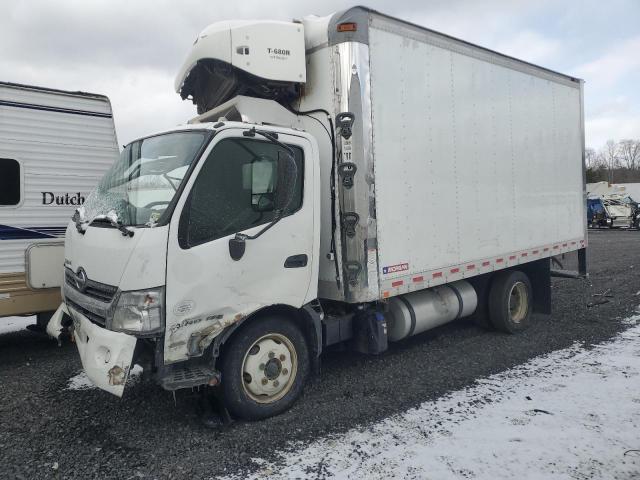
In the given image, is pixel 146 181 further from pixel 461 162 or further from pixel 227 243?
pixel 461 162

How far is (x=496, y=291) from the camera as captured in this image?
7.08 metres

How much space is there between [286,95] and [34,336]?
5.59 m

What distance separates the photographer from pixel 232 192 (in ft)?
13.4

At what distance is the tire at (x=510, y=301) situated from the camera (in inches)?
276

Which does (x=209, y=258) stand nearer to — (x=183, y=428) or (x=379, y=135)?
(x=183, y=428)

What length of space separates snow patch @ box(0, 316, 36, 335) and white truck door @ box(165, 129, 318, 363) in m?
5.54

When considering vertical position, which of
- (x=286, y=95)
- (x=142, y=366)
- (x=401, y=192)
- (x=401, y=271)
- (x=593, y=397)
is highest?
(x=286, y=95)

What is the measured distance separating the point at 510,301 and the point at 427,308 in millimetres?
2050

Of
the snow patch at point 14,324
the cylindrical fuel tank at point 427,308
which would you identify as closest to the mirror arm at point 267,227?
the cylindrical fuel tank at point 427,308

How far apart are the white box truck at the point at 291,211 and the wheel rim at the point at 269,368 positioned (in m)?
0.02

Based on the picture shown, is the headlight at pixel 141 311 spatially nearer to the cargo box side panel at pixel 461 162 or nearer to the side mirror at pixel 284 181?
the side mirror at pixel 284 181

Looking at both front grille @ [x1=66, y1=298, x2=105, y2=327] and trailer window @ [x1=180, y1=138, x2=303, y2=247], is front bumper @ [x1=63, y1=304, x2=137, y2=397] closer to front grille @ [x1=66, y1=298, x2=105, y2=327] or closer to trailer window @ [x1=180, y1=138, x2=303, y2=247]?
front grille @ [x1=66, y1=298, x2=105, y2=327]

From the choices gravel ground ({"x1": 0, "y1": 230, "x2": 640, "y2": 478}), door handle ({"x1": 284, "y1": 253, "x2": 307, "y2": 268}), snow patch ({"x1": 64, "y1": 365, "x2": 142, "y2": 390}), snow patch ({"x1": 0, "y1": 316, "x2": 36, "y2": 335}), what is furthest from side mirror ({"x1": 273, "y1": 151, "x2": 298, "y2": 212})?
snow patch ({"x1": 0, "y1": 316, "x2": 36, "y2": 335})

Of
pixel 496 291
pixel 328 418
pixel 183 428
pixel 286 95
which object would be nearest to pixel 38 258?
pixel 183 428
